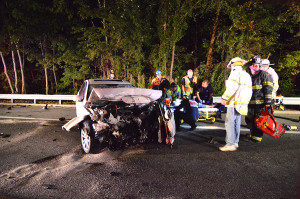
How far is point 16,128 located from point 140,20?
10.3 m

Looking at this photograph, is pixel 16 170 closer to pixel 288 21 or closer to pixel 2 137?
pixel 2 137

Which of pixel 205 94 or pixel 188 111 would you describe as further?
pixel 205 94

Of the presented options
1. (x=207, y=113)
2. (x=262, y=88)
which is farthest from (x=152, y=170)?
(x=207, y=113)

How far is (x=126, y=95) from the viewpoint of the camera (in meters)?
4.04

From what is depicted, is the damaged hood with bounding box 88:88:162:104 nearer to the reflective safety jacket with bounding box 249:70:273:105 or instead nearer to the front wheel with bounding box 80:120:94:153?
the front wheel with bounding box 80:120:94:153

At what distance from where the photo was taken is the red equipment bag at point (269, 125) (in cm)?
421

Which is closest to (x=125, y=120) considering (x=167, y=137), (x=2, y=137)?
(x=167, y=137)

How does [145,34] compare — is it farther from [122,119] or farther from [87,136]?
[87,136]

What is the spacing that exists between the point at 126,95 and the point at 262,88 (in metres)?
3.25

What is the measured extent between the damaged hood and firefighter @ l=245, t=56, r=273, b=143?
7.90ft

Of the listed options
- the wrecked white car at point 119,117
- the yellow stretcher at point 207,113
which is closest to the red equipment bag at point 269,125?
the yellow stretcher at point 207,113

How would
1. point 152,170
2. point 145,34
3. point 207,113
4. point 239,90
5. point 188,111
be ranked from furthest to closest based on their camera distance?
1. point 145,34
2. point 207,113
3. point 188,111
4. point 239,90
5. point 152,170

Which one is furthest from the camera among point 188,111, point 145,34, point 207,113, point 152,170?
point 145,34

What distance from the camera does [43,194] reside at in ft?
8.41
